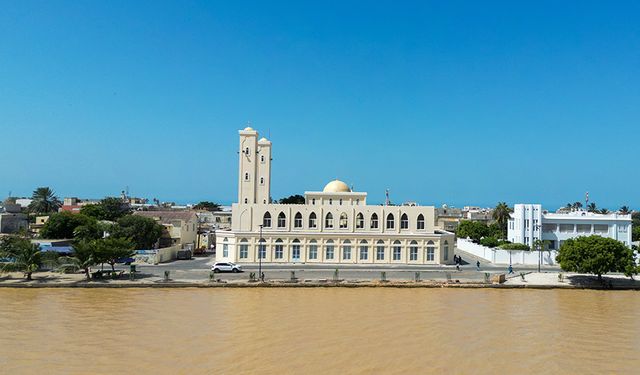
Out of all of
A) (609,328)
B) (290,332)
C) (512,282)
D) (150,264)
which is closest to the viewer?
(290,332)

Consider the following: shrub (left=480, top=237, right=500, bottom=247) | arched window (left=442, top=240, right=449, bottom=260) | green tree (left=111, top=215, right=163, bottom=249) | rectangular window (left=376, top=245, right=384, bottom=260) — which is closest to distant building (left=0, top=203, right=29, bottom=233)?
green tree (left=111, top=215, right=163, bottom=249)

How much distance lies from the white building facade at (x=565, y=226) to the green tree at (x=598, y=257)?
63.4 ft

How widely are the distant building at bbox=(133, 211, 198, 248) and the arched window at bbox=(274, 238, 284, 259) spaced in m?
12.8

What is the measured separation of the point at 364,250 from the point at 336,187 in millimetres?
9034

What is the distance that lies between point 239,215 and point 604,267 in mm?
29144

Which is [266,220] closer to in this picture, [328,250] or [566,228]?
[328,250]

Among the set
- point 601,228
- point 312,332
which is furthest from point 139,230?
point 601,228

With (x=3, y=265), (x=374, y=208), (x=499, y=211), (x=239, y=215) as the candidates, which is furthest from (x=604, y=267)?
(x=3, y=265)

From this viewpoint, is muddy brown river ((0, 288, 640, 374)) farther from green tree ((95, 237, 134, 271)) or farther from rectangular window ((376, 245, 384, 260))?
rectangular window ((376, 245, 384, 260))

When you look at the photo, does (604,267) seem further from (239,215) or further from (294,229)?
(239,215)

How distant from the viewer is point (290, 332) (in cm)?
2297

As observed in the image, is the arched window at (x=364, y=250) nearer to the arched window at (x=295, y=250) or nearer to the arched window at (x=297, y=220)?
the arched window at (x=295, y=250)

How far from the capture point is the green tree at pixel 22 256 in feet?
111

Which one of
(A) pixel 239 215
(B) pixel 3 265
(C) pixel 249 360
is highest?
(A) pixel 239 215
